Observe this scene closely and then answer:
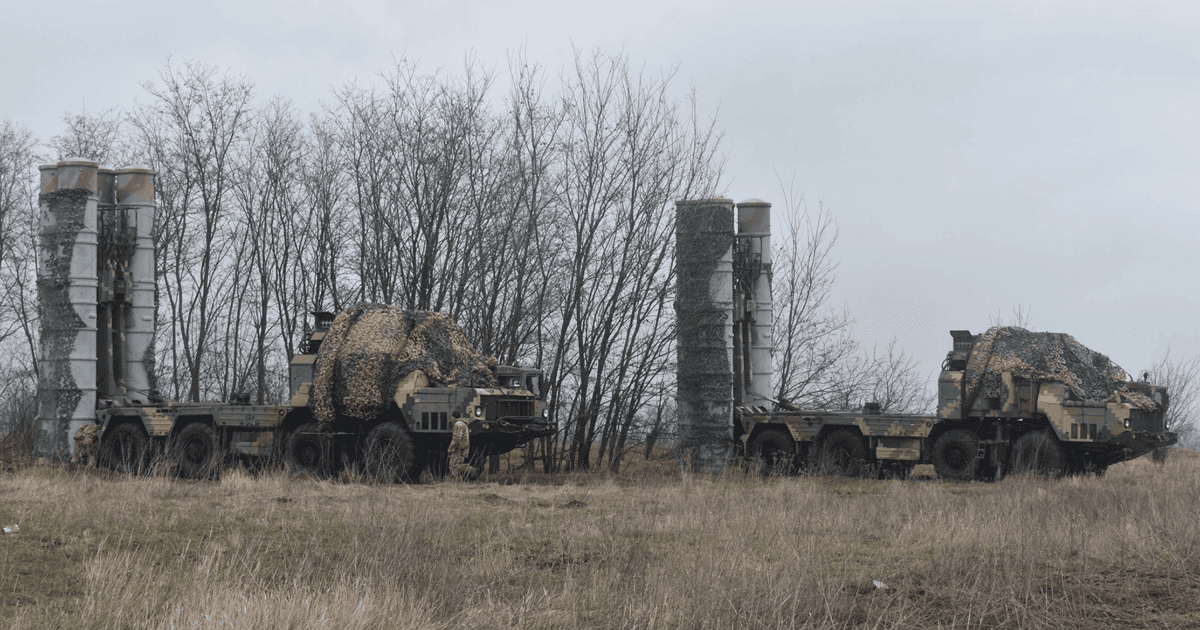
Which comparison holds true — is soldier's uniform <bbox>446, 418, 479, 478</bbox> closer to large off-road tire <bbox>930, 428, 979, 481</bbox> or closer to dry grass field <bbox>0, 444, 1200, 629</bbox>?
dry grass field <bbox>0, 444, 1200, 629</bbox>

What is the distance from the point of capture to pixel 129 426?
75.0 ft

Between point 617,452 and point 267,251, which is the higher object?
point 267,251

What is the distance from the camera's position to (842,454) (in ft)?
75.6

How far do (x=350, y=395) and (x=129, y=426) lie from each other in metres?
5.82

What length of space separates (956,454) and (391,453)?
9.99 m

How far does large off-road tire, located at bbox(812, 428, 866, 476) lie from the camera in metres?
22.6

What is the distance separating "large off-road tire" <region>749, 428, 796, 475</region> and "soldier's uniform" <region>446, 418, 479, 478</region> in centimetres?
659

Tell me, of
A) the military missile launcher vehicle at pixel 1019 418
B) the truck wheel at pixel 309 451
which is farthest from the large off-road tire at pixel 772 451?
the truck wheel at pixel 309 451

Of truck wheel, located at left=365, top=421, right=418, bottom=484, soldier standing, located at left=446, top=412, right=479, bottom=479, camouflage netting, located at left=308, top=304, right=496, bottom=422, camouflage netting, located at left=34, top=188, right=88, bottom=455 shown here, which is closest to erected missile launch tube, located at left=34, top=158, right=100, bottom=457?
camouflage netting, located at left=34, top=188, right=88, bottom=455

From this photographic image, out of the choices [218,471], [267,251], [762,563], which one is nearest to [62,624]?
[762,563]

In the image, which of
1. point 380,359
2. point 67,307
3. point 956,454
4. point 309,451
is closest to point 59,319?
point 67,307

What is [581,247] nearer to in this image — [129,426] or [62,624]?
[129,426]

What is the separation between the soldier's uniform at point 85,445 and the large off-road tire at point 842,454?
45.1 ft

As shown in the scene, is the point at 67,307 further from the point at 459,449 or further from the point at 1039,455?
the point at 1039,455
